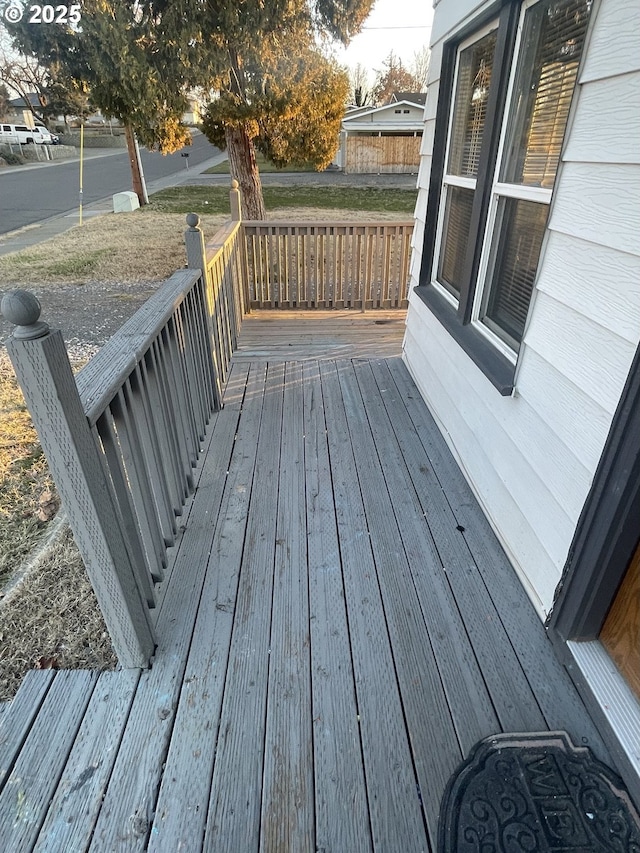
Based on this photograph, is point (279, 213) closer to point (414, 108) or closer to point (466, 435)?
point (466, 435)

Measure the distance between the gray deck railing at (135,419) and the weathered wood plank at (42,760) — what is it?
160 millimetres

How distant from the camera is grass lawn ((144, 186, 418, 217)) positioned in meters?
13.1

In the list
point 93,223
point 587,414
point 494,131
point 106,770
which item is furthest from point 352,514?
point 93,223

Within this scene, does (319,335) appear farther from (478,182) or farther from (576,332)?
(576,332)

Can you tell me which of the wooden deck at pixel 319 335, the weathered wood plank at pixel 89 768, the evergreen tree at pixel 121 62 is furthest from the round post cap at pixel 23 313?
the evergreen tree at pixel 121 62

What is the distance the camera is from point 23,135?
35.3 meters

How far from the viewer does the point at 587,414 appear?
4.82 feet

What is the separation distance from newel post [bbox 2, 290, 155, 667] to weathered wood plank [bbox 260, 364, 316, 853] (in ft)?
1.41

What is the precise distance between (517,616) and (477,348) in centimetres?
111

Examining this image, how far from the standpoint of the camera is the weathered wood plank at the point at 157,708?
47.6 inches

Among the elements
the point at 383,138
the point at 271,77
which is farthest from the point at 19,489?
the point at 383,138

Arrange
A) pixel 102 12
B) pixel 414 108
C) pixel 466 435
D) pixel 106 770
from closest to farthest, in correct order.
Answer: pixel 106 770, pixel 466 435, pixel 102 12, pixel 414 108

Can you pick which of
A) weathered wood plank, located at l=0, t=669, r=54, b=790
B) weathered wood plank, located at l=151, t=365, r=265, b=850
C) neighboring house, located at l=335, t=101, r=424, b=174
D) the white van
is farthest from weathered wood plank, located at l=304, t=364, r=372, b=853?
the white van

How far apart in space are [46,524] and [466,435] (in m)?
2.14
